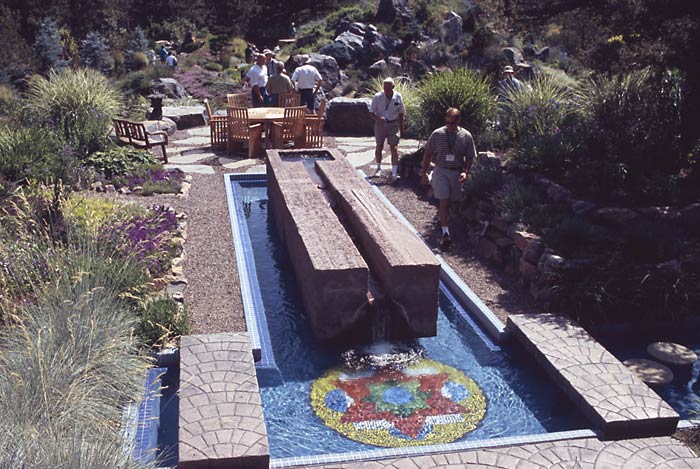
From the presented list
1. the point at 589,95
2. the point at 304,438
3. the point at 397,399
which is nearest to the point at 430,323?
the point at 397,399

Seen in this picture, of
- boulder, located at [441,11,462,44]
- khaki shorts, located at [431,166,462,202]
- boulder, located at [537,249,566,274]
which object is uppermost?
boulder, located at [441,11,462,44]

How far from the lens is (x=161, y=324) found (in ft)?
17.7

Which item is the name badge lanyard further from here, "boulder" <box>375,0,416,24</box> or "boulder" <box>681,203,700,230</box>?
"boulder" <box>375,0,416,24</box>

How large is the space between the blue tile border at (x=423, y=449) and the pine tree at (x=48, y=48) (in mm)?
15228

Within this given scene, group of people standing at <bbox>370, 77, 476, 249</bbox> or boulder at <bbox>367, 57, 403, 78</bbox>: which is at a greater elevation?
boulder at <bbox>367, 57, 403, 78</bbox>

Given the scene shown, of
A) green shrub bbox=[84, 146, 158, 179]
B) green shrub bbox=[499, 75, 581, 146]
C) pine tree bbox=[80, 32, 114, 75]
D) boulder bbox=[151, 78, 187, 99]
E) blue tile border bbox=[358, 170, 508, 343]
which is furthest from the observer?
pine tree bbox=[80, 32, 114, 75]

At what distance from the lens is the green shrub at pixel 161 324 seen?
5258mm

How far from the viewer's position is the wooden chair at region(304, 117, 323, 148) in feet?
39.9

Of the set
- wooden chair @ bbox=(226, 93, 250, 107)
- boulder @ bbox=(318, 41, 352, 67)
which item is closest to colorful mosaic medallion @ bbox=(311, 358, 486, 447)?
wooden chair @ bbox=(226, 93, 250, 107)

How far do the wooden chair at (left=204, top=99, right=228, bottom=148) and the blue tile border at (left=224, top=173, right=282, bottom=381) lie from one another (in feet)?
8.00

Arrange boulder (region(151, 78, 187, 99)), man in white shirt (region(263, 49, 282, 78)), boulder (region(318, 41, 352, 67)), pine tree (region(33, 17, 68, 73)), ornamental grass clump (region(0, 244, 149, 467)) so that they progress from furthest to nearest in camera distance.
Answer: boulder (region(318, 41, 352, 67)) → boulder (region(151, 78, 187, 99)) → pine tree (region(33, 17, 68, 73)) → man in white shirt (region(263, 49, 282, 78)) → ornamental grass clump (region(0, 244, 149, 467))

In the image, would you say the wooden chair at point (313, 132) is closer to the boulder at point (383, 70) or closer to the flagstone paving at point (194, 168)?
the flagstone paving at point (194, 168)

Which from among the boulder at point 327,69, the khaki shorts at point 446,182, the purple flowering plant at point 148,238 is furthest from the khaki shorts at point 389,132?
the boulder at point 327,69

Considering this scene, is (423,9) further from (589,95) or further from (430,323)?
(430,323)
